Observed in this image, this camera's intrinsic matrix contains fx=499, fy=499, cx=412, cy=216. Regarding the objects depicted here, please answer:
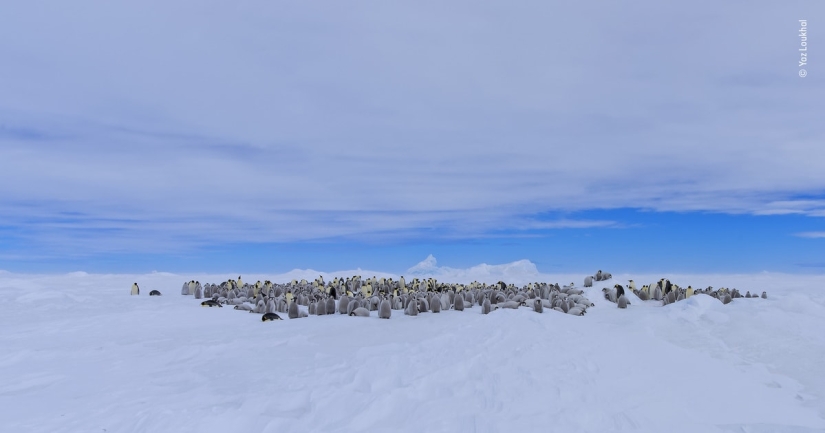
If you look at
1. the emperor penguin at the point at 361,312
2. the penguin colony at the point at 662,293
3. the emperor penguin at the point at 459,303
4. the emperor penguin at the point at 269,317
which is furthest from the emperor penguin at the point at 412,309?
the penguin colony at the point at 662,293

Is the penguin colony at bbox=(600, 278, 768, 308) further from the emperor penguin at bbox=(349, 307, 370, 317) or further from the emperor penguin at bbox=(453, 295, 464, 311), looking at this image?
the emperor penguin at bbox=(349, 307, 370, 317)

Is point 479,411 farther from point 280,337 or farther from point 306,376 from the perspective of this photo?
point 280,337

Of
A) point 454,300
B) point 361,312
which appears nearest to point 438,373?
point 361,312

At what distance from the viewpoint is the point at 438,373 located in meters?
6.18

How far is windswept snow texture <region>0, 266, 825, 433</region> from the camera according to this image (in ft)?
16.7

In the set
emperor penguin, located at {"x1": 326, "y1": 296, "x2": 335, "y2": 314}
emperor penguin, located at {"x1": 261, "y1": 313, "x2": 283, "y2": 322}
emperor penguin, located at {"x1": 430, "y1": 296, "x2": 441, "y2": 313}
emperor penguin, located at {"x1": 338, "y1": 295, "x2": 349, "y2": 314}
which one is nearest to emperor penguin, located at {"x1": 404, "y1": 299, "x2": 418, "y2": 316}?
emperor penguin, located at {"x1": 430, "y1": 296, "x2": 441, "y2": 313}

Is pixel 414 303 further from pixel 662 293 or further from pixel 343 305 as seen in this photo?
pixel 662 293

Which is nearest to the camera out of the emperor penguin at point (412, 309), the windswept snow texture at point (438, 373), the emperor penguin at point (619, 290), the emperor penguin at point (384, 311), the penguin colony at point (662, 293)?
the windswept snow texture at point (438, 373)

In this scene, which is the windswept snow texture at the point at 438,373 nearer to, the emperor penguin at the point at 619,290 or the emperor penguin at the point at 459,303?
the emperor penguin at the point at 459,303

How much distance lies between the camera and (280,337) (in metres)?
8.52

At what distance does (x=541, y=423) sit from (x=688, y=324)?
538 centimetres

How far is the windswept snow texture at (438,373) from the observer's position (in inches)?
201

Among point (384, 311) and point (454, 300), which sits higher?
point (454, 300)

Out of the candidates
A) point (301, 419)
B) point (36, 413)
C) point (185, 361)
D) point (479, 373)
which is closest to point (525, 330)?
point (479, 373)
